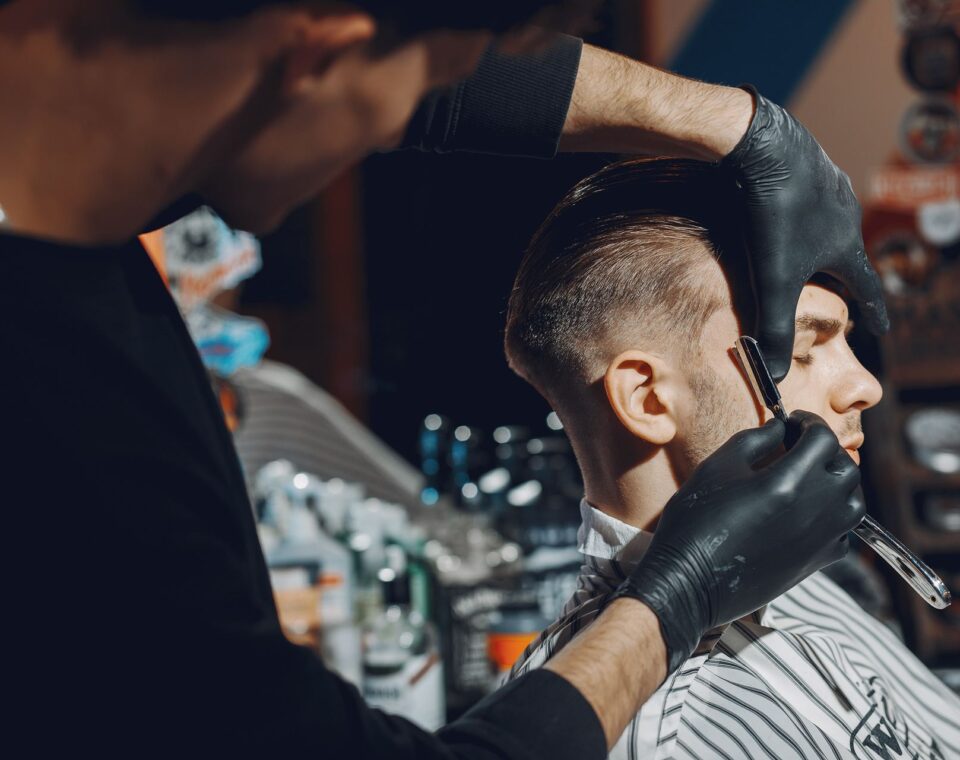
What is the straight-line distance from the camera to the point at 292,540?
2859mm

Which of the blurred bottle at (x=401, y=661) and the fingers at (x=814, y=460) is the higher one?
the fingers at (x=814, y=460)

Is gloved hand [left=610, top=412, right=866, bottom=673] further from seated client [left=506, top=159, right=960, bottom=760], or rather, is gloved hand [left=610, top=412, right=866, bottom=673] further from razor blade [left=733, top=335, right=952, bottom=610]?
seated client [left=506, top=159, right=960, bottom=760]

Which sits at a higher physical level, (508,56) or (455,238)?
(508,56)

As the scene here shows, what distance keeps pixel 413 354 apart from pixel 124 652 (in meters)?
3.81

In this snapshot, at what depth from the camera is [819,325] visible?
1404mm

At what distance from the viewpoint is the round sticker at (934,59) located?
4500mm

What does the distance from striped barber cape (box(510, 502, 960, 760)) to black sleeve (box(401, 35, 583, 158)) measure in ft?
1.73

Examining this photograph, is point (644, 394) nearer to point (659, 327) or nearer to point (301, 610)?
point (659, 327)

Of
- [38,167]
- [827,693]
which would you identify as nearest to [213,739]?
[38,167]

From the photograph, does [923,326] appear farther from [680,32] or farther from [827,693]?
[827,693]

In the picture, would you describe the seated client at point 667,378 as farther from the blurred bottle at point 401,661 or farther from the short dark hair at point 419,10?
the blurred bottle at point 401,661

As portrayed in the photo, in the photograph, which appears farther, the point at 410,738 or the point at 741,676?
the point at 741,676

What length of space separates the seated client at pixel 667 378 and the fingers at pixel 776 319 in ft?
0.19

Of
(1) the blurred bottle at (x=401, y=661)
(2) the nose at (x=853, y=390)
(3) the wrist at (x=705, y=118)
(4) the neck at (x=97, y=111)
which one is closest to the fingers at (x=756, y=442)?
(2) the nose at (x=853, y=390)
